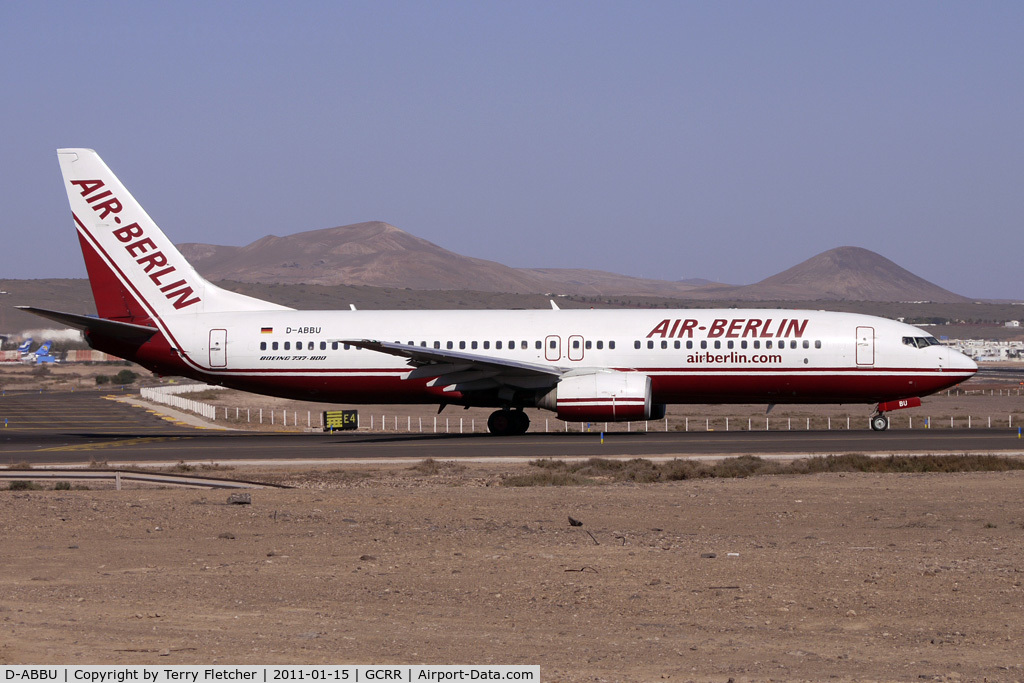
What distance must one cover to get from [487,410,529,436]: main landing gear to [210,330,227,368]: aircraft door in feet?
30.4

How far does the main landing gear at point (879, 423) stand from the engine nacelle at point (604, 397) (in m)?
8.23

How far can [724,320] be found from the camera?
38.1m

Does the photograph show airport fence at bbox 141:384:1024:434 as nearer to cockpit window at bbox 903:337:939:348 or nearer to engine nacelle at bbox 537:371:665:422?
engine nacelle at bbox 537:371:665:422

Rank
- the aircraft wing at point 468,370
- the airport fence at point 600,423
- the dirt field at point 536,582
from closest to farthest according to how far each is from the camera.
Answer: the dirt field at point 536,582 → the aircraft wing at point 468,370 → the airport fence at point 600,423

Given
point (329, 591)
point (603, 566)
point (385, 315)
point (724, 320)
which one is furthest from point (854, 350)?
point (329, 591)

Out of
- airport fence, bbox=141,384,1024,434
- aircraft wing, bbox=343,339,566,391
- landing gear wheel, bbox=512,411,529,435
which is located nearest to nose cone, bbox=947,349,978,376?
airport fence, bbox=141,384,1024,434

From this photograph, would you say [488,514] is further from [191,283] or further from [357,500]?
[191,283]

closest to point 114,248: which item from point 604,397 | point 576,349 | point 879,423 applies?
point 576,349

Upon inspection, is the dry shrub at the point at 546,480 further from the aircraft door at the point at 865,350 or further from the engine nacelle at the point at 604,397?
the aircraft door at the point at 865,350

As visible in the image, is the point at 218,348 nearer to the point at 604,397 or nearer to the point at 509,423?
the point at 509,423

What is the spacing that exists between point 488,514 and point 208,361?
2254cm

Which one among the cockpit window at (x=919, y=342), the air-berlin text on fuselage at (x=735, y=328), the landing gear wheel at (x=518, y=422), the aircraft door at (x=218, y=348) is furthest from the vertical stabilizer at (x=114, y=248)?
the cockpit window at (x=919, y=342)

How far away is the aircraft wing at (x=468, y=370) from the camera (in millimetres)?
36312

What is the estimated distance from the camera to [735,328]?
37.7 metres
